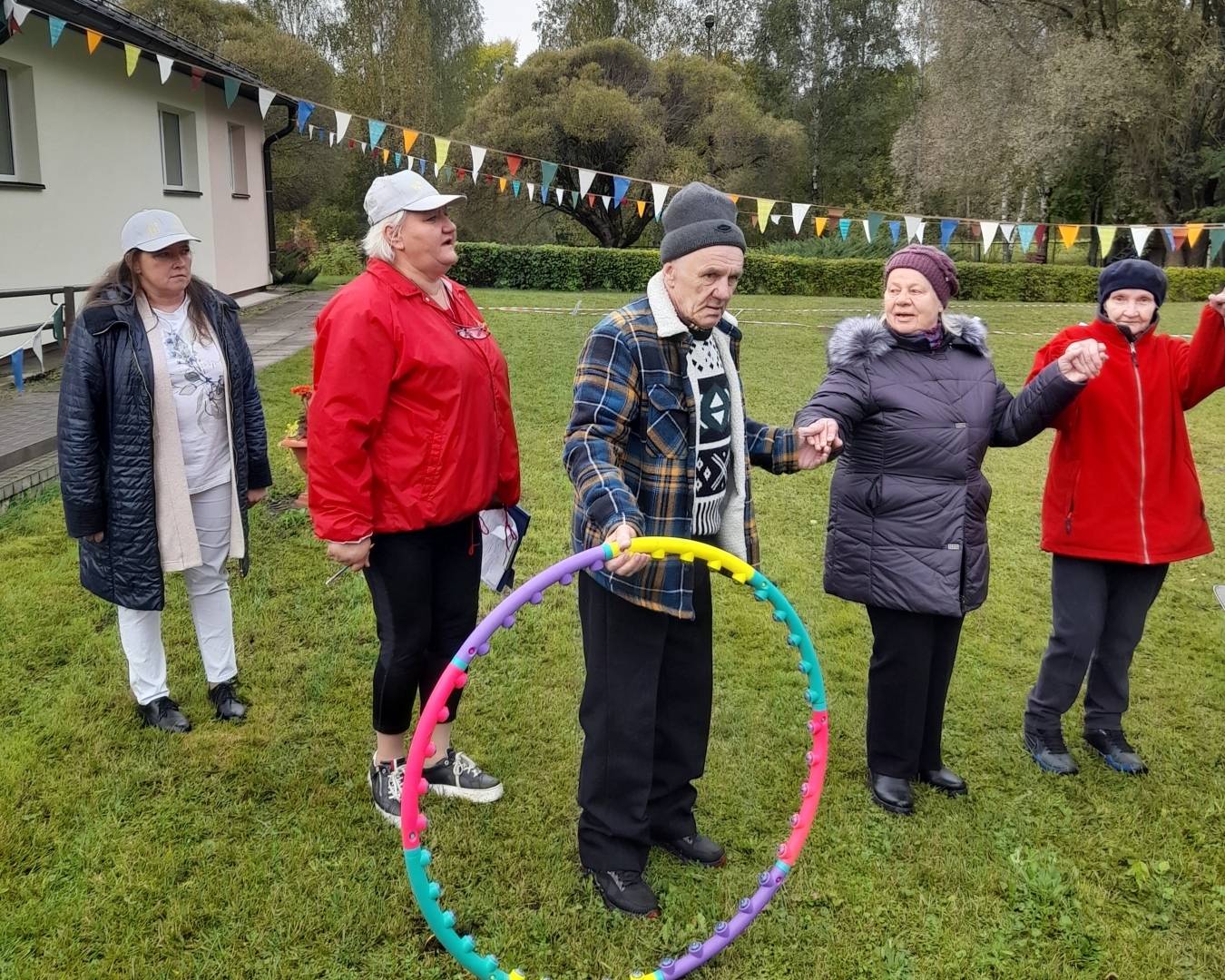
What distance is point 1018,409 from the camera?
3.22 metres

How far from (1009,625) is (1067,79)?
24781 millimetres

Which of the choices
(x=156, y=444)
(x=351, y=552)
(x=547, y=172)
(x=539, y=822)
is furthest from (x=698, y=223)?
(x=547, y=172)

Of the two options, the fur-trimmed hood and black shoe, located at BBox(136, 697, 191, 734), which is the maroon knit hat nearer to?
the fur-trimmed hood

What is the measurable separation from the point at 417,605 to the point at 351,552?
0.33 meters

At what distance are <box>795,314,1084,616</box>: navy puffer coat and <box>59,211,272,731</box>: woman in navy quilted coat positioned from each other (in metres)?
2.28

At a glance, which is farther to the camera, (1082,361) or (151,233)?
(151,233)

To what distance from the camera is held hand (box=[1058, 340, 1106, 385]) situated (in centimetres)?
304

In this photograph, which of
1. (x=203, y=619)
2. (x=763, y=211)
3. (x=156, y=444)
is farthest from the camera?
(x=763, y=211)

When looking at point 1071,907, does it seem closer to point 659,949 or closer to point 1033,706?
point 1033,706

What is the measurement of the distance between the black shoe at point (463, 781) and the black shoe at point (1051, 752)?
2.12 meters

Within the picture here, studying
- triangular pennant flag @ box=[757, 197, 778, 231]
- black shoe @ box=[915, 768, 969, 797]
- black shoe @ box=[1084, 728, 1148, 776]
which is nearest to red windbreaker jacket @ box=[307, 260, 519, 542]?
black shoe @ box=[915, 768, 969, 797]

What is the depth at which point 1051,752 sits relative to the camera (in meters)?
3.70

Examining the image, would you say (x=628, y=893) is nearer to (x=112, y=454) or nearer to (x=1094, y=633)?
(x=1094, y=633)

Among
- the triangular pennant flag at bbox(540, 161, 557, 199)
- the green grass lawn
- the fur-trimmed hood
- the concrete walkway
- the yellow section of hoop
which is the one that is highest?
the triangular pennant flag at bbox(540, 161, 557, 199)
